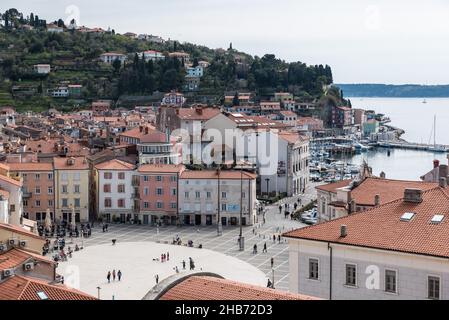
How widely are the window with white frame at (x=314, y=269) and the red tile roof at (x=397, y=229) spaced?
23.1 inches

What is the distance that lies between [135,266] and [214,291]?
83.9 feet

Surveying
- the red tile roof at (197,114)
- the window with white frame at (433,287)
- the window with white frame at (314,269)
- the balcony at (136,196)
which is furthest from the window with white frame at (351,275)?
the red tile roof at (197,114)

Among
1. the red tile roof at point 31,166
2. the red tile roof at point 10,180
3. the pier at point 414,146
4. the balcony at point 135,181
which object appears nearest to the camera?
the red tile roof at point 10,180

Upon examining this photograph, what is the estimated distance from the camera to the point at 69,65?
140m

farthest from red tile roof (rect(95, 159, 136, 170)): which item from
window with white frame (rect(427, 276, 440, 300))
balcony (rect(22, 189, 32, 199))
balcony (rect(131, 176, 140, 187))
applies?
window with white frame (rect(427, 276, 440, 300))

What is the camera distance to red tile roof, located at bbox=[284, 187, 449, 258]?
1550 centimetres

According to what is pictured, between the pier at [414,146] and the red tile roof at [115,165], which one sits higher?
the red tile roof at [115,165]

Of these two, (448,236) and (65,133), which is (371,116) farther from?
(448,236)

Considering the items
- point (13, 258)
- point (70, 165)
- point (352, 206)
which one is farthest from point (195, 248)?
point (13, 258)

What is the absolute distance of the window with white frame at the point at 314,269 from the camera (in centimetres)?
1716

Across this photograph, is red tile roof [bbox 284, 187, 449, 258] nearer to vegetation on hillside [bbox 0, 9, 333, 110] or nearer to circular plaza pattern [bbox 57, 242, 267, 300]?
circular plaza pattern [bbox 57, 242, 267, 300]

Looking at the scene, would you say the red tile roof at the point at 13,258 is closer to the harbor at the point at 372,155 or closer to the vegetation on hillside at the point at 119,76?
the harbor at the point at 372,155
